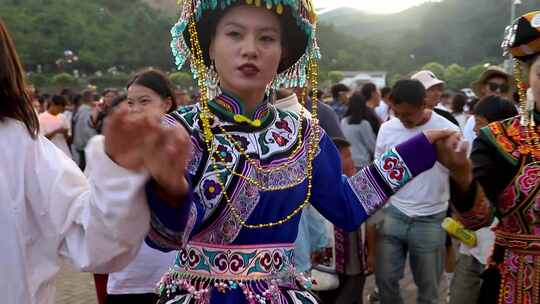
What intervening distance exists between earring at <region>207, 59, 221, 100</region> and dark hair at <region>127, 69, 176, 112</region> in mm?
1419

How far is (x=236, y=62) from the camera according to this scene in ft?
6.26

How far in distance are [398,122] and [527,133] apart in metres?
2.24

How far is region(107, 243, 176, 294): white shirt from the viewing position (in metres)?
2.96

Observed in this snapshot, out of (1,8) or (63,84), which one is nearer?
(63,84)

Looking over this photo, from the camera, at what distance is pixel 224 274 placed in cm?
182

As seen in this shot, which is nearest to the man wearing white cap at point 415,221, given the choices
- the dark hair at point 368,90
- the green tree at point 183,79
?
the dark hair at point 368,90

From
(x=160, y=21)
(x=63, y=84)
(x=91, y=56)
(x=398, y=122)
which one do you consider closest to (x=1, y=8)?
(x=91, y=56)

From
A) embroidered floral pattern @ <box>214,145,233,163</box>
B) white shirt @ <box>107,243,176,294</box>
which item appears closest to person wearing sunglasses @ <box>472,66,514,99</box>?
white shirt @ <box>107,243,176,294</box>

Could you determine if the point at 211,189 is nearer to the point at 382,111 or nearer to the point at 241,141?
the point at 241,141

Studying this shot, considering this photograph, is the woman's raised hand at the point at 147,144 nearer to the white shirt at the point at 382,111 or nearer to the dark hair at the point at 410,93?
the dark hair at the point at 410,93

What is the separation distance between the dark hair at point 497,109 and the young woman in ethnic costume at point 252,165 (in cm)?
193

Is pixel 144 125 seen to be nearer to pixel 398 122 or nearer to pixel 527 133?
pixel 527 133

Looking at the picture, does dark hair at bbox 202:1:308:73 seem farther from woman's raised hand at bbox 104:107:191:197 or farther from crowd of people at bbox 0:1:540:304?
woman's raised hand at bbox 104:107:191:197

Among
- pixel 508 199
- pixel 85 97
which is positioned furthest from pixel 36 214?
pixel 85 97
